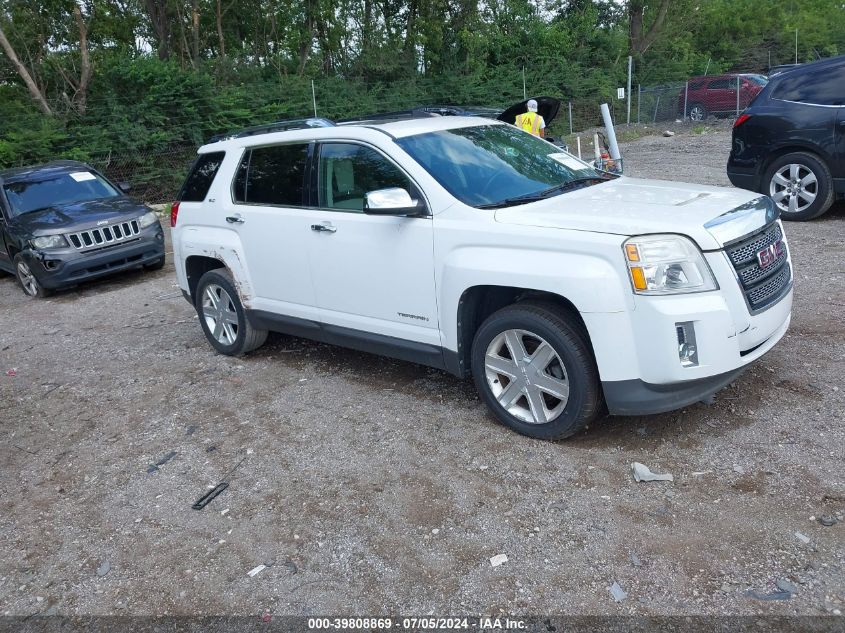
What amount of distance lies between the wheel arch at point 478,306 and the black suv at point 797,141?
5.90m

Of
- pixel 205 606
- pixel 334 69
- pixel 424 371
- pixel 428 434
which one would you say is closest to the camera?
pixel 205 606

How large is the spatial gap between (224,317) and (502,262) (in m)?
3.06

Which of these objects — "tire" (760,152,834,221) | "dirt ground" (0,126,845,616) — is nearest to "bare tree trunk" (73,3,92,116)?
"dirt ground" (0,126,845,616)

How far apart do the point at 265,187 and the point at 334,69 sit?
18975 mm

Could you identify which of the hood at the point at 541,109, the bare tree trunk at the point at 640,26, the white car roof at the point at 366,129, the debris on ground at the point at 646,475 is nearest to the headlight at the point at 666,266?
the debris on ground at the point at 646,475

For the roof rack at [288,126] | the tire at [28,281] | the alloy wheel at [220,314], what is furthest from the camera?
the tire at [28,281]

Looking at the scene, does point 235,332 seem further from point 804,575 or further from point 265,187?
point 804,575

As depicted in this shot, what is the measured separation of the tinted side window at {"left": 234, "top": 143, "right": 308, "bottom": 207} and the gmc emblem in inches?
120

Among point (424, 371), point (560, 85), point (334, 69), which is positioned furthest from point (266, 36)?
point (424, 371)

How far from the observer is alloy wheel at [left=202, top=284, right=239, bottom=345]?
6223mm

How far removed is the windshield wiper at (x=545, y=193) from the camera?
445 cm

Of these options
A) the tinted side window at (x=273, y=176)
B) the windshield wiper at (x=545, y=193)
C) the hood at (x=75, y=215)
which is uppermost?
the tinted side window at (x=273, y=176)

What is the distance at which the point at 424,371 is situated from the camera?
562cm

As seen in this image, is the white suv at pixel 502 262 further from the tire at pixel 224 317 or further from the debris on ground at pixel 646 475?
the debris on ground at pixel 646 475
